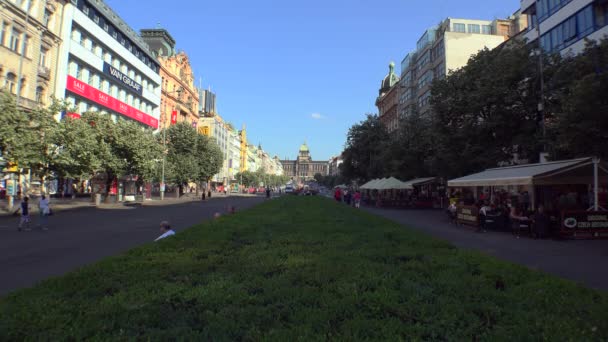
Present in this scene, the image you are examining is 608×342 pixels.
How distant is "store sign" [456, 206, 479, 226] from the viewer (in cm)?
1672

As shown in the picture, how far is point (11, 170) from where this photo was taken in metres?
25.5

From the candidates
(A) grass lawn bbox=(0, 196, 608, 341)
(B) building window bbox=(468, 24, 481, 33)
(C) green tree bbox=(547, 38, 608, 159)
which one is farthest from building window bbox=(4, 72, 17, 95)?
(B) building window bbox=(468, 24, 481, 33)

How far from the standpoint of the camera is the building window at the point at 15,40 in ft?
110

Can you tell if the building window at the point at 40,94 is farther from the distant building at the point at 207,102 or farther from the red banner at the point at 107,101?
the distant building at the point at 207,102

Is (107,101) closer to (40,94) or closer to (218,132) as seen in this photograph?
(40,94)

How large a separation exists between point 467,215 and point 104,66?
48347 mm

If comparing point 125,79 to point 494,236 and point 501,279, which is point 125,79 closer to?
point 494,236

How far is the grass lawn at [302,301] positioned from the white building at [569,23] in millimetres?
21742

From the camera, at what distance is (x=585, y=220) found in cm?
1380

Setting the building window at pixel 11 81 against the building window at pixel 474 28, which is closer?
the building window at pixel 11 81

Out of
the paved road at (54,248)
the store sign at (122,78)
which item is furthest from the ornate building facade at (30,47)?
the paved road at (54,248)

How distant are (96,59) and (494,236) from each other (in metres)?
49.4

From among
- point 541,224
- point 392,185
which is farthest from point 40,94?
point 541,224

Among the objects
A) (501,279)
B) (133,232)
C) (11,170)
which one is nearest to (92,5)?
A: (11,170)
